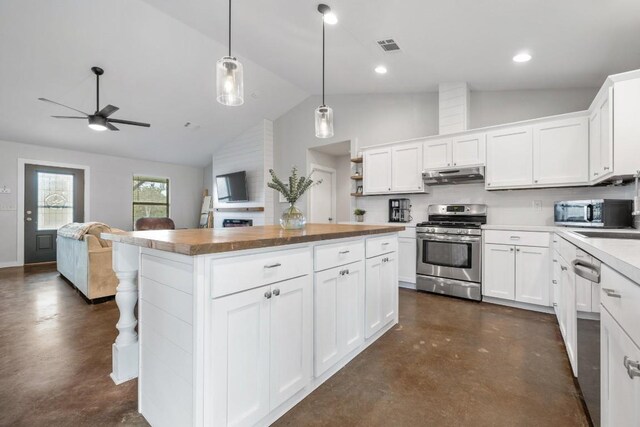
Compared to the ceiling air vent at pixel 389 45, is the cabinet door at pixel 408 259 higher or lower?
lower

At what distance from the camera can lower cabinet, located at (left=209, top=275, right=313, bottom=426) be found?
4.13ft

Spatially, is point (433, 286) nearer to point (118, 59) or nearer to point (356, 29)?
point (356, 29)

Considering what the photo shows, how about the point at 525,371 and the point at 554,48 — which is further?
the point at 554,48

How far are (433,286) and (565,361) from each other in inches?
70.7

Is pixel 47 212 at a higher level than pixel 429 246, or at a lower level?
higher

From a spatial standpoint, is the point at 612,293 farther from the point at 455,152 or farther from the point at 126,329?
the point at 455,152

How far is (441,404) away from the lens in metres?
1.71

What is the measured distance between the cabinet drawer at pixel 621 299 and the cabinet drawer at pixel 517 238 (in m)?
2.30

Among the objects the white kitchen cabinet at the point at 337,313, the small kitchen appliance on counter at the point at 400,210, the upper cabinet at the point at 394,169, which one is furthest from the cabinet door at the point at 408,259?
the white kitchen cabinet at the point at 337,313

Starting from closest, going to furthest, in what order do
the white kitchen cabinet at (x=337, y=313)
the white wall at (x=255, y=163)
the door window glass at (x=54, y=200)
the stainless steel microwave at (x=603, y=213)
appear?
the white kitchen cabinet at (x=337, y=313), the stainless steel microwave at (x=603, y=213), the door window glass at (x=54, y=200), the white wall at (x=255, y=163)

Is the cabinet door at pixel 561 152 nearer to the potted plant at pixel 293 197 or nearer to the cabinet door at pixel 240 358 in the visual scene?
the potted plant at pixel 293 197

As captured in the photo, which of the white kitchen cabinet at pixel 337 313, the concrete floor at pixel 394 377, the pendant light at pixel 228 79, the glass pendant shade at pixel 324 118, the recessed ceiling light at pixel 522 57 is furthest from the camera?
the recessed ceiling light at pixel 522 57

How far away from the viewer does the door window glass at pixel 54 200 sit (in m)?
6.27

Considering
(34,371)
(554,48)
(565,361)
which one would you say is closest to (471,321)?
(565,361)
